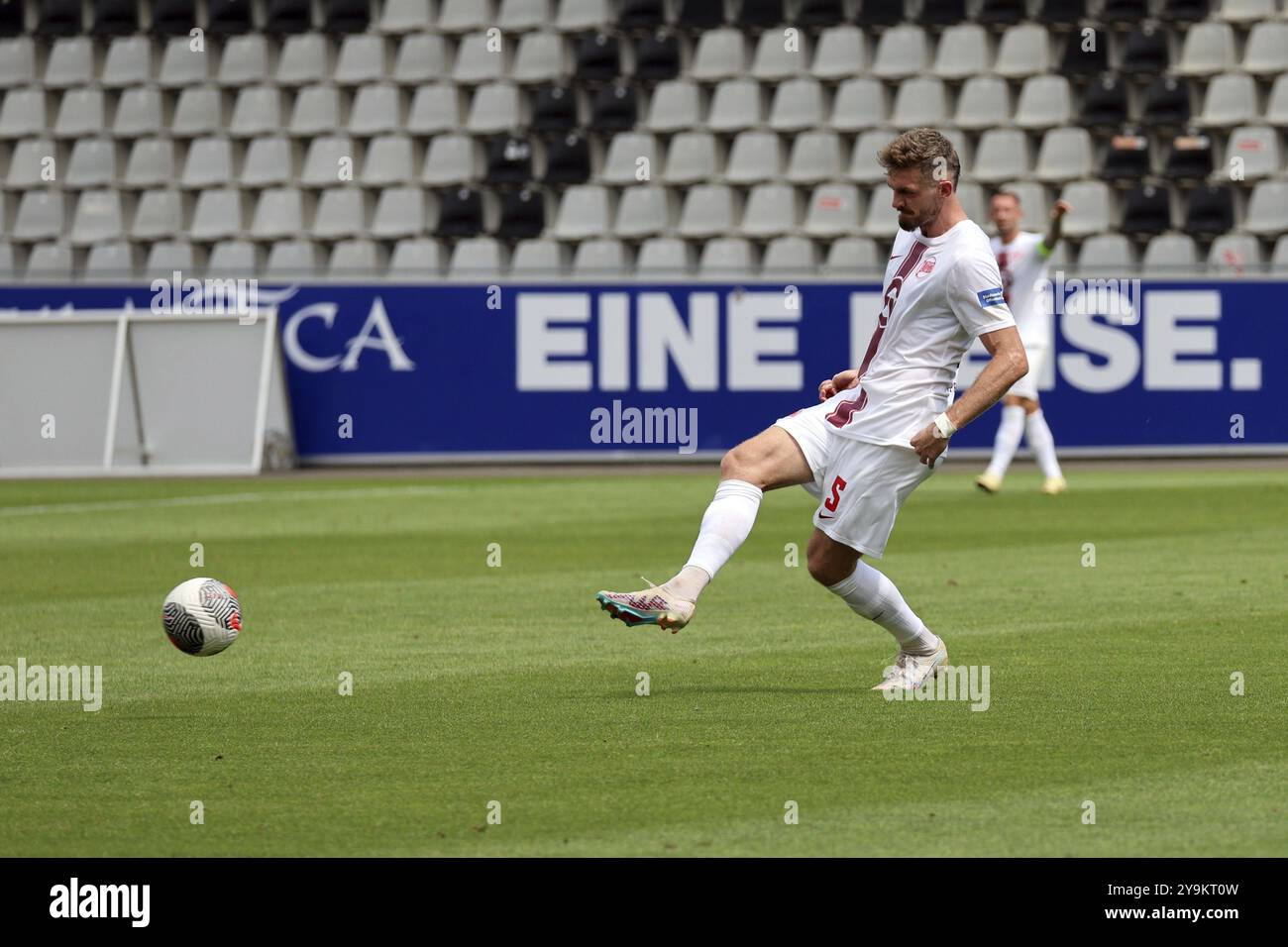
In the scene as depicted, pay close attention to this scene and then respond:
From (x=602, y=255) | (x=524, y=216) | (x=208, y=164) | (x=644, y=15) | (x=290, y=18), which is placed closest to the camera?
(x=602, y=255)

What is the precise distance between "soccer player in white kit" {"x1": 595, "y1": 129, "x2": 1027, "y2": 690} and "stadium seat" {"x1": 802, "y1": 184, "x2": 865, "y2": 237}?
17645 mm

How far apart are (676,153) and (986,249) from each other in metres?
19.3

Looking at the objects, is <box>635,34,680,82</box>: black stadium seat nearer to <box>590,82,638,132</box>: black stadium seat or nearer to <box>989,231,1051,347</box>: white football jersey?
<box>590,82,638,132</box>: black stadium seat

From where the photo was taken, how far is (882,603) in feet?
24.7

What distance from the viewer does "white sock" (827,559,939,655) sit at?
295 inches

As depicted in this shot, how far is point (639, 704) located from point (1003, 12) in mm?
20256

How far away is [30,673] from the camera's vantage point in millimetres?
8422

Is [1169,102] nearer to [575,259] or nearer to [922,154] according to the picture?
[575,259]

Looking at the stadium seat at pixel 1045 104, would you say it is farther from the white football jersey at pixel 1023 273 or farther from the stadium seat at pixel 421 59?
the stadium seat at pixel 421 59

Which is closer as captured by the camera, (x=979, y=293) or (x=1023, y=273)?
(x=979, y=293)

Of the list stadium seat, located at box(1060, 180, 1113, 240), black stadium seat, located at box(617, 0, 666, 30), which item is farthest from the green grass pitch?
black stadium seat, located at box(617, 0, 666, 30)

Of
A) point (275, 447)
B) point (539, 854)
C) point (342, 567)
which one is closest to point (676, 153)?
point (275, 447)

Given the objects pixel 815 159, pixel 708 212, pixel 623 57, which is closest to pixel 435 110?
pixel 623 57
